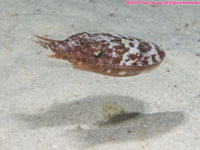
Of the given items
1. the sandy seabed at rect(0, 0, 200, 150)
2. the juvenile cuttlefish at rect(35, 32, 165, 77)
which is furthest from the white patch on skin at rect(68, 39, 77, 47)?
the sandy seabed at rect(0, 0, 200, 150)

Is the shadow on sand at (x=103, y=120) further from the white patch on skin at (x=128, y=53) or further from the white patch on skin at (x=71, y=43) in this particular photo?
the white patch on skin at (x=71, y=43)

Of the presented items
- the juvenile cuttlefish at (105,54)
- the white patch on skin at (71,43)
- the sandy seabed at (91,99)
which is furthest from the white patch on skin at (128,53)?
the sandy seabed at (91,99)

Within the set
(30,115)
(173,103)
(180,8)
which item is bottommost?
(30,115)

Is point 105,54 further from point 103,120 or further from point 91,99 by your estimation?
point 91,99

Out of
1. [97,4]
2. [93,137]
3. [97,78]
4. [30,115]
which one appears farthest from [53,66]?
[97,4]

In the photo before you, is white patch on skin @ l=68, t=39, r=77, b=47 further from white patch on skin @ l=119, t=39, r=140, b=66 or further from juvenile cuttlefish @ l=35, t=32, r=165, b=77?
white patch on skin @ l=119, t=39, r=140, b=66

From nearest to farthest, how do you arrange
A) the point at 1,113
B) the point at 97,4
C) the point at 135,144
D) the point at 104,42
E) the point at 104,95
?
the point at 104,42 < the point at 135,144 < the point at 1,113 < the point at 104,95 < the point at 97,4

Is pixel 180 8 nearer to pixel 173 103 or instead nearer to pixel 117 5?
pixel 117 5

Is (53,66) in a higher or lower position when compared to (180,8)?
lower
